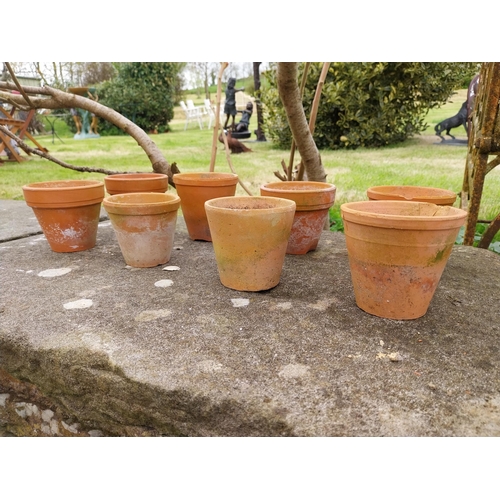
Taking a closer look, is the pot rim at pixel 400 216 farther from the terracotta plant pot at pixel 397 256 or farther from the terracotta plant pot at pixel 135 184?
the terracotta plant pot at pixel 135 184

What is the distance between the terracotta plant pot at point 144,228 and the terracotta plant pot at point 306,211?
43 centimetres

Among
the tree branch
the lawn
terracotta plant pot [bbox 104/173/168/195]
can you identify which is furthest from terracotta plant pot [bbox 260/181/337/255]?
the lawn

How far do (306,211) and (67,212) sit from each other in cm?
104

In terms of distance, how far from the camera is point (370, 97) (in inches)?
230

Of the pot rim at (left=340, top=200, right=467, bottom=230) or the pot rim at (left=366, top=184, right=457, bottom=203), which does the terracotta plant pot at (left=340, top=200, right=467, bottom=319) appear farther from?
the pot rim at (left=366, top=184, right=457, bottom=203)

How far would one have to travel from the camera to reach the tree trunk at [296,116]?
160cm

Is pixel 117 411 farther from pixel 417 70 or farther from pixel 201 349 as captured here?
pixel 417 70

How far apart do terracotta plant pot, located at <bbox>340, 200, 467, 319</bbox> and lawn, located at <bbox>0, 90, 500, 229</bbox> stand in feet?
6.71

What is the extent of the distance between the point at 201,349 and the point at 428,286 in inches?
26.1

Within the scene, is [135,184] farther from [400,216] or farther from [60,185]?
[400,216]

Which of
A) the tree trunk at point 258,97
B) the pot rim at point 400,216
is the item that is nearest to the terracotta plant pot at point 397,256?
the pot rim at point 400,216

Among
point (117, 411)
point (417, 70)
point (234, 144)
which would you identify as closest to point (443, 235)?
point (117, 411)

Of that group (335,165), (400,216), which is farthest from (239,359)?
(335,165)

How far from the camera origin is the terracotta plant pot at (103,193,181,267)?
154 centimetres
